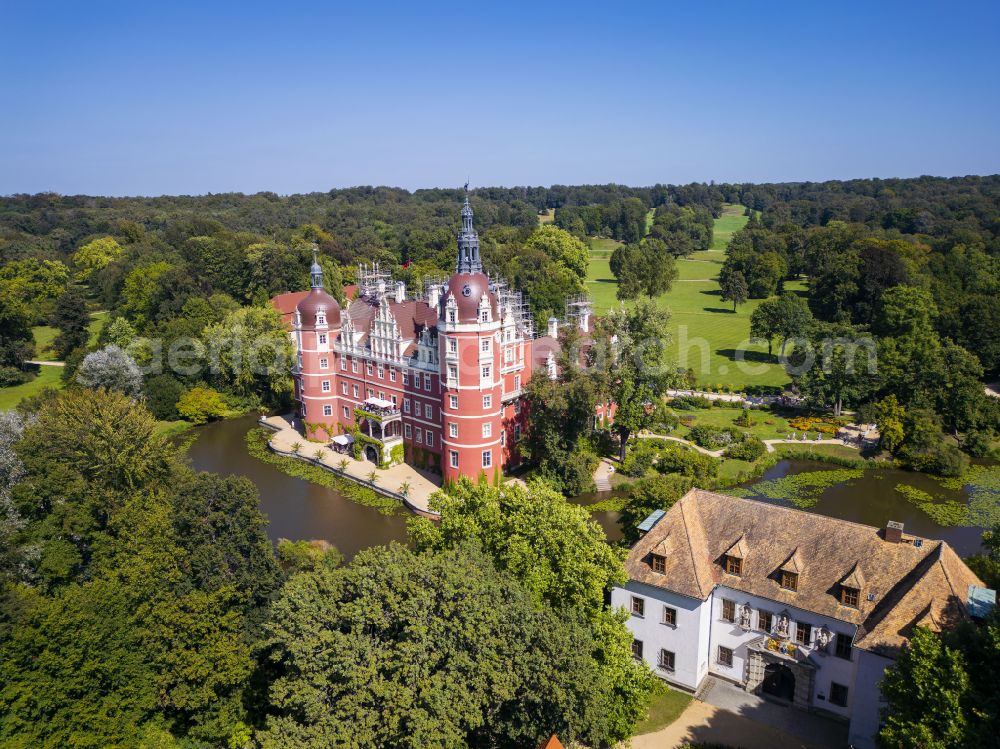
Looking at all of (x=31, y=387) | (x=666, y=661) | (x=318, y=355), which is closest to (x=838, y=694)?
(x=666, y=661)

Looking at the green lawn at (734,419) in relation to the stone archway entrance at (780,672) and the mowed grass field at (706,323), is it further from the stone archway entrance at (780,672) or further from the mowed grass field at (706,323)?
the stone archway entrance at (780,672)

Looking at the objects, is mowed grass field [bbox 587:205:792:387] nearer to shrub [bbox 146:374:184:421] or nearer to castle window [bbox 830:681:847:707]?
castle window [bbox 830:681:847:707]

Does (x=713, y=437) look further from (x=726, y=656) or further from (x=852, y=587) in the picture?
(x=852, y=587)

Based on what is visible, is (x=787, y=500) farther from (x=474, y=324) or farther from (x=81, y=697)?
(x=81, y=697)

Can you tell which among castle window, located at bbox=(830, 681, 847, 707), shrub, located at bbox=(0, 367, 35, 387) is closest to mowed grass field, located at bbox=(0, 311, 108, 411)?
shrub, located at bbox=(0, 367, 35, 387)

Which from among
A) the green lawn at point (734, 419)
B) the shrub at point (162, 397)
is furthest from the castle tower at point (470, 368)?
the shrub at point (162, 397)

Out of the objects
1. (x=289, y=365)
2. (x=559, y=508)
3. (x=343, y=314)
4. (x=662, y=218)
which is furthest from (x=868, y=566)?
(x=662, y=218)

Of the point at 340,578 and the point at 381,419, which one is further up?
the point at 340,578

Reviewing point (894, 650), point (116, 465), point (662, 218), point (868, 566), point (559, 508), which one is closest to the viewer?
point (894, 650)
